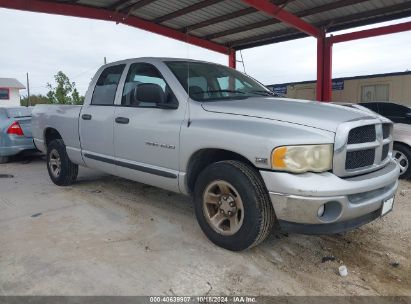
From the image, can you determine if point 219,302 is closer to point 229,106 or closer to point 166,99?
point 229,106

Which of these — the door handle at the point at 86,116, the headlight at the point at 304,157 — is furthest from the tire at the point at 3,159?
the headlight at the point at 304,157

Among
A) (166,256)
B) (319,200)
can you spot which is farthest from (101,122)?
(319,200)

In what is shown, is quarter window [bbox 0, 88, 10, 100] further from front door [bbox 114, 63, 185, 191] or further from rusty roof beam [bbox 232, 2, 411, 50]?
front door [bbox 114, 63, 185, 191]

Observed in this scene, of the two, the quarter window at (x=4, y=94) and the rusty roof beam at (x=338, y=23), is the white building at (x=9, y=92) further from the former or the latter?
the rusty roof beam at (x=338, y=23)

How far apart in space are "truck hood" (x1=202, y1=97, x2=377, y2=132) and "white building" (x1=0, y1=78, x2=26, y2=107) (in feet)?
153

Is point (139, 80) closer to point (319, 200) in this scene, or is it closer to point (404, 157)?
point (319, 200)

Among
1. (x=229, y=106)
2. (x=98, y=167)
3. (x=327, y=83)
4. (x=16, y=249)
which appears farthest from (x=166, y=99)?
(x=327, y=83)

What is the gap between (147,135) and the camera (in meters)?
3.99

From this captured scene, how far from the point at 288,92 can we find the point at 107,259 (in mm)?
16149

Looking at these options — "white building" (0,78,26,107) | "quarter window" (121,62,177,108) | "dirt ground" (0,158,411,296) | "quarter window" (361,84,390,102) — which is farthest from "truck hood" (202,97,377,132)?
"white building" (0,78,26,107)

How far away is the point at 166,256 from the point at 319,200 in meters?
1.45

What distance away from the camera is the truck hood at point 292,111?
2988 millimetres

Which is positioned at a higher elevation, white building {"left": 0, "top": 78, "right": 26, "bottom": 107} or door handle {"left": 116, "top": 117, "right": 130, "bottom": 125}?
white building {"left": 0, "top": 78, "right": 26, "bottom": 107}

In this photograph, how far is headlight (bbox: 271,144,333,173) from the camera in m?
Result: 2.84
